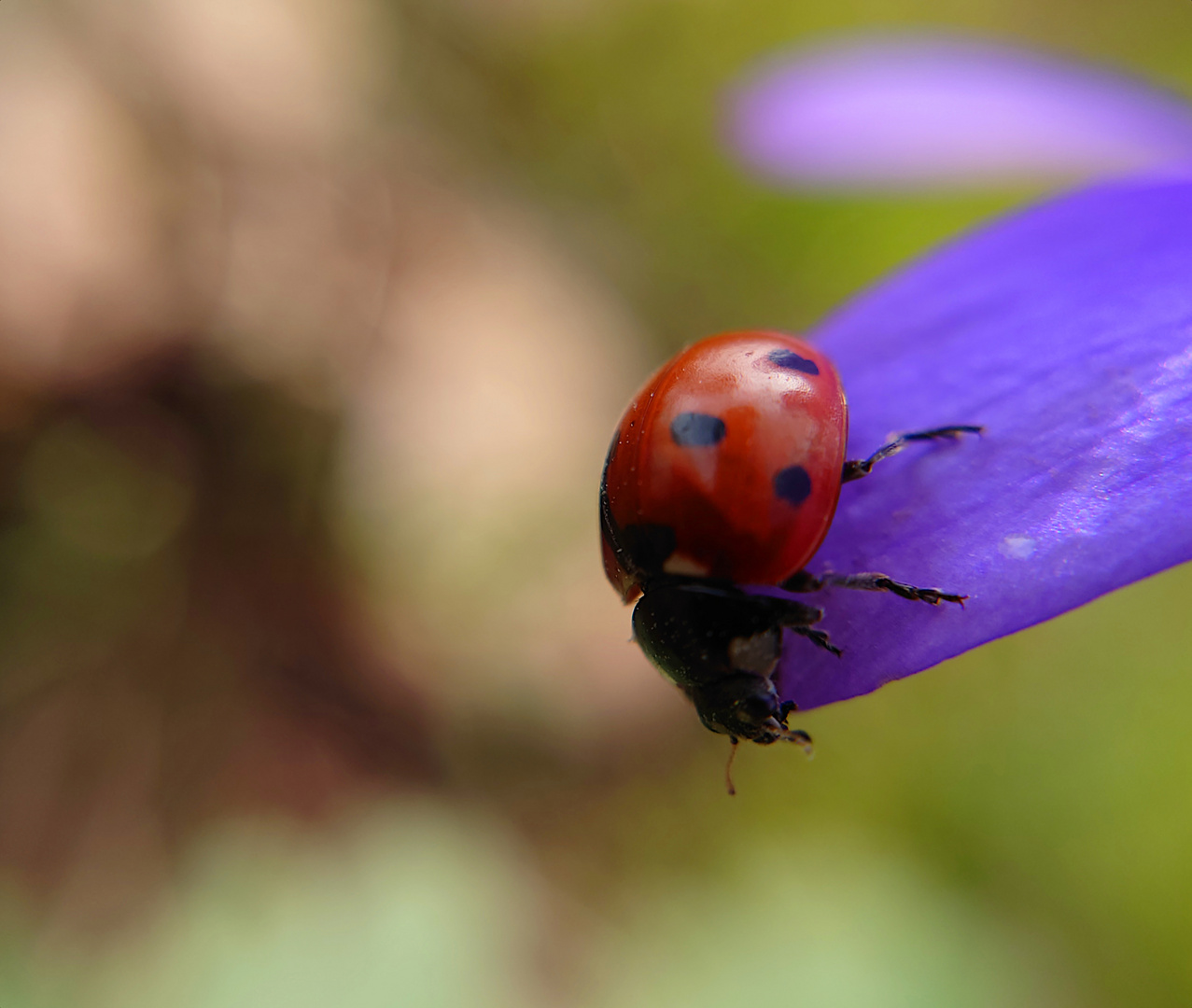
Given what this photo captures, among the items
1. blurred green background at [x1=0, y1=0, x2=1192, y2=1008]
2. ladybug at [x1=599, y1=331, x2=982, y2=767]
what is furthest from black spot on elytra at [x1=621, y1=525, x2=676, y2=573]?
blurred green background at [x1=0, y1=0, x2=1192, y2=1008]

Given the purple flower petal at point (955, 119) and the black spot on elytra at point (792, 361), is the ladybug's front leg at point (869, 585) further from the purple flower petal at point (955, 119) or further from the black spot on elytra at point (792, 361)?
the purple flower petal at point (955, 119)

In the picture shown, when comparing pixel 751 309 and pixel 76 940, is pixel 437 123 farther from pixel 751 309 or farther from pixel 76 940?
pixel 76 940

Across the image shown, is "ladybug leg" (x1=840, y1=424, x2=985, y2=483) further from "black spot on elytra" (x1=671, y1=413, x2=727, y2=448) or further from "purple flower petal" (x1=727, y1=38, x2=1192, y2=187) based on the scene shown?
"purple flower petal" (x1=727, y1=38, x2=1192, y2=187)

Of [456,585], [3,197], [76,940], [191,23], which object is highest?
[191,23]

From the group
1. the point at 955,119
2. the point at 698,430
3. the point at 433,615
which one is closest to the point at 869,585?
the point at 698,430

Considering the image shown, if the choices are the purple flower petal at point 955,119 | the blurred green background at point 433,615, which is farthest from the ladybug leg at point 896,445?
the blurred green background at point 433,615

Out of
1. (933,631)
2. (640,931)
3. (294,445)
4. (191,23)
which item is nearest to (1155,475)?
(933,631)

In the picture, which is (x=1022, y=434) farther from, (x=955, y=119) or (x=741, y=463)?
(x=955, y=119)
